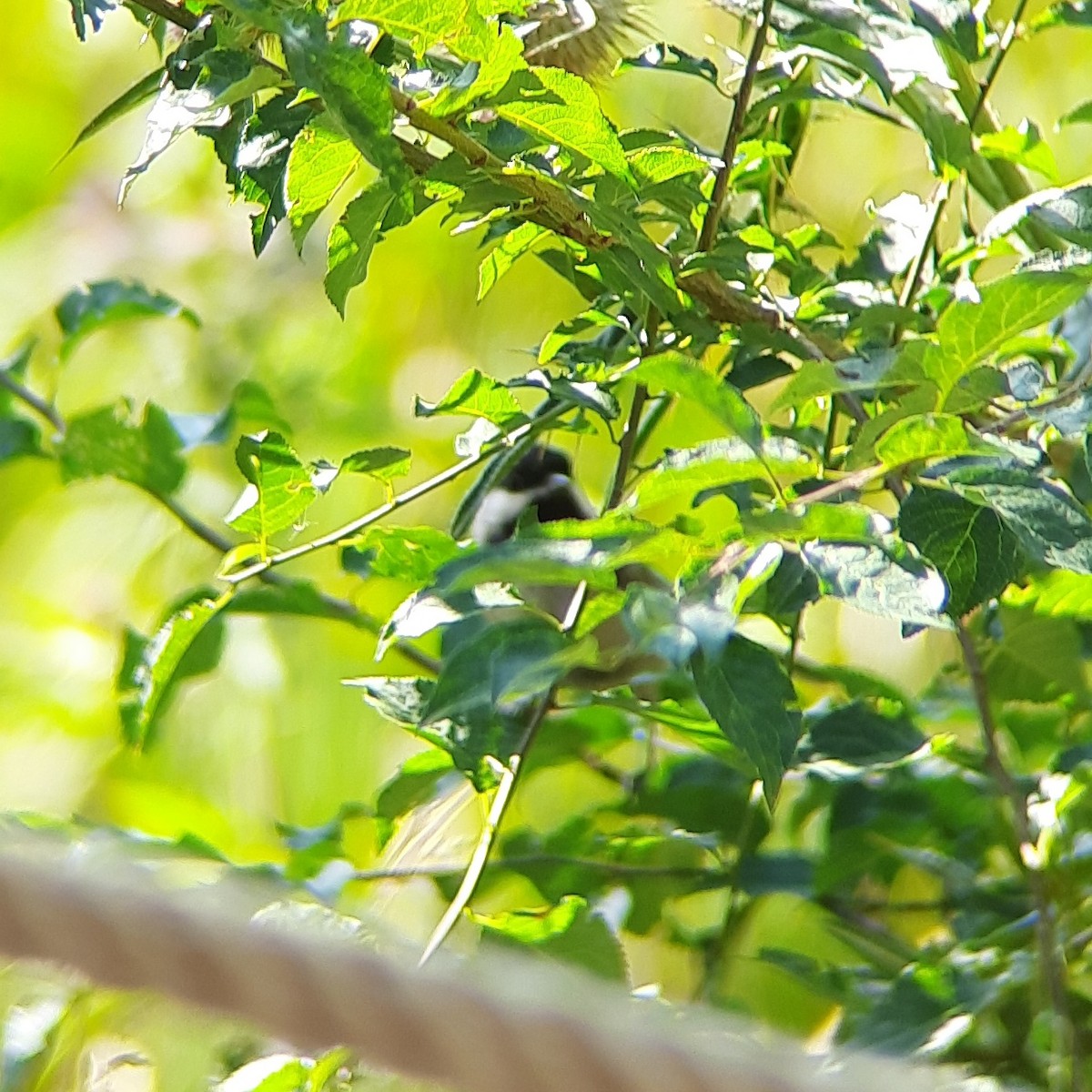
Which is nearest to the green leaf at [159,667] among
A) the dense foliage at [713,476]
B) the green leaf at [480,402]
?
the dense foliage at [713,476]

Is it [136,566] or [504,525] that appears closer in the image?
[504,525]

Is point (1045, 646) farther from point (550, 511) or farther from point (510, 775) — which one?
point (550, 511)

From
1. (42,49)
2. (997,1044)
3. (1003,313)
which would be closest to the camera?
(1003,313)

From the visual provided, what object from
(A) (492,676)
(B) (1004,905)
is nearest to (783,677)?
(A) (492,676)

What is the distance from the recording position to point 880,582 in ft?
1.16

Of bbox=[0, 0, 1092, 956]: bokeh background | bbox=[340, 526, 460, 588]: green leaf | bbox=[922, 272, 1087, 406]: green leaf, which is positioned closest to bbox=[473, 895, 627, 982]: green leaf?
bbox=[340, 526, 460, 588]: green leaf

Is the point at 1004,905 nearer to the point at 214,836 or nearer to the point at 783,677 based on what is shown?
the point at 783,677

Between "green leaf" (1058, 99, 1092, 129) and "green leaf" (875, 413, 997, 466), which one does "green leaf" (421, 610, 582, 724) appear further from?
"green leaf" (1058, 99, 1092, 129)

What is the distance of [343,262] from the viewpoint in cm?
41

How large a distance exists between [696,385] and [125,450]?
1.35 ft

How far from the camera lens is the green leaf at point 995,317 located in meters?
0.35

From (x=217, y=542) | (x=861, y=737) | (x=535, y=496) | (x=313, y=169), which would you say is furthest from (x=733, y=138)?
(x=535, y=496)

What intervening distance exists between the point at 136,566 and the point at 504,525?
164cm

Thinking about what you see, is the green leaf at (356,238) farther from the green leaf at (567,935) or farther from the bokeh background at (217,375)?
the bokeh background at (217,375)
